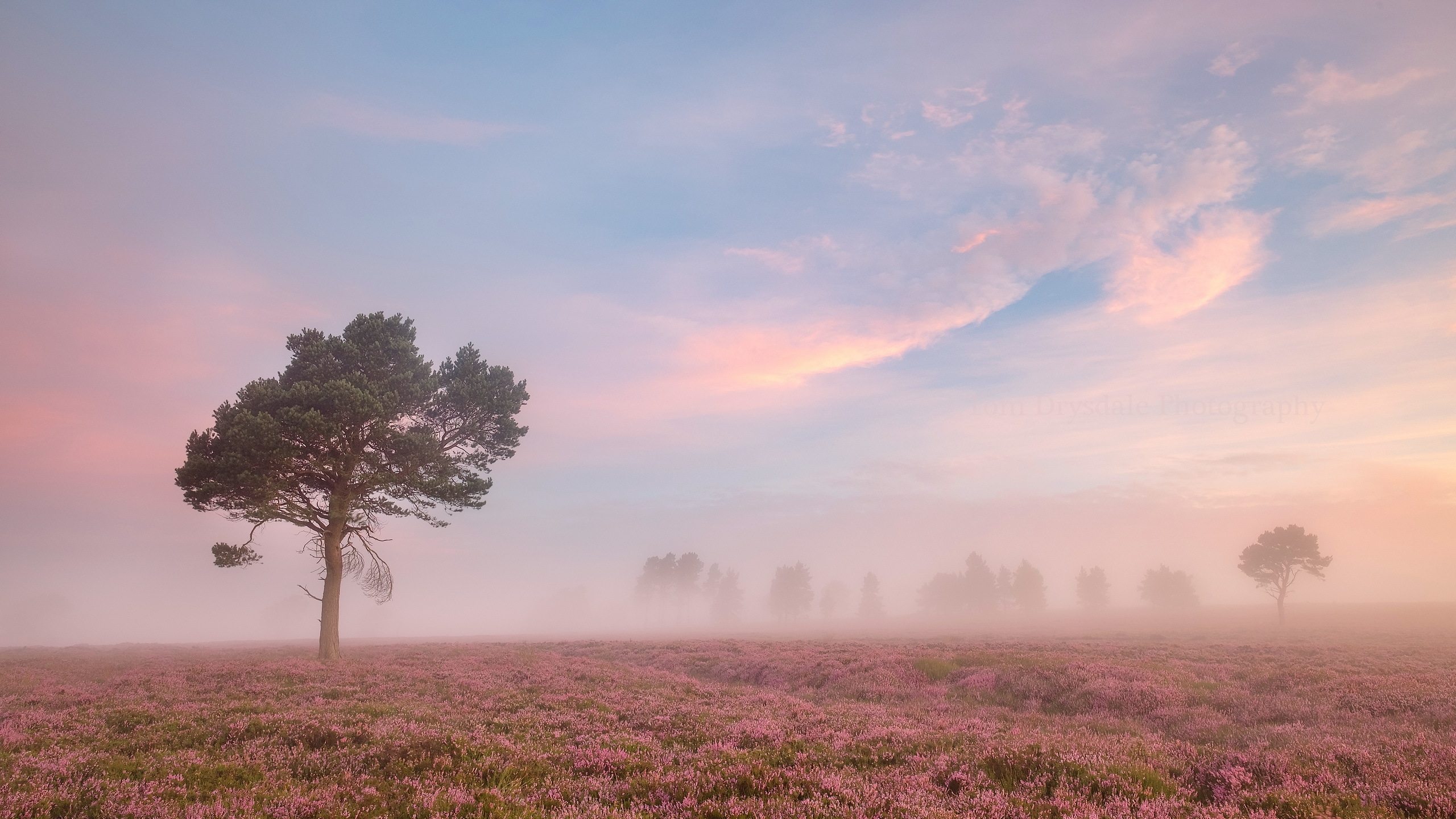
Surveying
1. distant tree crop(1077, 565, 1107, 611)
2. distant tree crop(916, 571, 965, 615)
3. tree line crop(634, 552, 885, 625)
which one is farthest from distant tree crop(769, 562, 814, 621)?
distant tree crop(1077, 565, 1107, 611)

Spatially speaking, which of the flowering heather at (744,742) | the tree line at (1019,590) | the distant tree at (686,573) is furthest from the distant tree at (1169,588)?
the flowering heather at (744,742)

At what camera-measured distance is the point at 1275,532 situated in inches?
2852

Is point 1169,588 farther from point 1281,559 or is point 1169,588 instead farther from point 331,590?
point 331,590

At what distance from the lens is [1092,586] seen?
469 ft

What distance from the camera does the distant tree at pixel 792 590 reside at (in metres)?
146

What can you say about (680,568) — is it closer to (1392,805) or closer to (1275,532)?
(1275,532)

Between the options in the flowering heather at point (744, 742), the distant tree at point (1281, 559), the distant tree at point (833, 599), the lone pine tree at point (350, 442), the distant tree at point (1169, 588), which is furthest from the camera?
the distant tree at point (833, 599)

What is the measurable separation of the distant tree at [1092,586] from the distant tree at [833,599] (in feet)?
206

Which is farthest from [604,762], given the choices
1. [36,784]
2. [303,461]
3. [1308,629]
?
[1308,629]

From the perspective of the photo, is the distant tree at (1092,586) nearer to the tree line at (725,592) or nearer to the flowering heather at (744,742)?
the tree line at (725,592)

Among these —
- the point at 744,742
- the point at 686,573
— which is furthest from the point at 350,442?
the point at 686,573

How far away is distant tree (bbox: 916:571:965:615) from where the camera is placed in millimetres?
146375

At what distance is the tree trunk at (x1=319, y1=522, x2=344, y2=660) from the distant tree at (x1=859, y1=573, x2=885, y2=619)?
144m

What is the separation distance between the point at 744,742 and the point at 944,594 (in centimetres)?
15682
